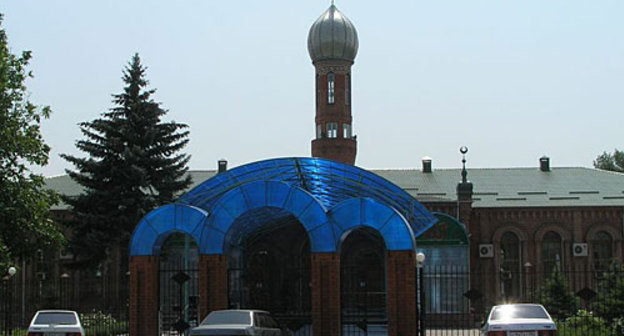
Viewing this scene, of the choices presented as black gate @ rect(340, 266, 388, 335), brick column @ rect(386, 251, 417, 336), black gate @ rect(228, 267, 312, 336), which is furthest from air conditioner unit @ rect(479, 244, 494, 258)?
brick column @ rect(386, 251, 417, 336)

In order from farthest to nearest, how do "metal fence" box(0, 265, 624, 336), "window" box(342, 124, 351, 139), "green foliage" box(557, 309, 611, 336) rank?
"window" box(342, 124, 351, 139) → "metal fence" box(0, 265, 624, 336) → "green foliage" box(557, 309, 611, 336)

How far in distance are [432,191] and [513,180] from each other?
5395 millimetres

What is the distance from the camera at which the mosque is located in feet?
84.9

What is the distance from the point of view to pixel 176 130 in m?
41.1

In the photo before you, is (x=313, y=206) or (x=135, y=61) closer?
(x=313, y=206)

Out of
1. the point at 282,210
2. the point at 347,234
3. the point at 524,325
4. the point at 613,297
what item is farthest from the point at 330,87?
the point at 524,325

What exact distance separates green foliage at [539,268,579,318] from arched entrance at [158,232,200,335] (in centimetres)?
1429

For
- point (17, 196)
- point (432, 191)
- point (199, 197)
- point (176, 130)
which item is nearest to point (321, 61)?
point (432, 191)

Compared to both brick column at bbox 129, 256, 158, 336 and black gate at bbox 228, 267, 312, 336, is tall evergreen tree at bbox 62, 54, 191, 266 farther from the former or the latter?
brick column at bbox 129, 256, 158, 336

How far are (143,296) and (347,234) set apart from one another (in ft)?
21.2

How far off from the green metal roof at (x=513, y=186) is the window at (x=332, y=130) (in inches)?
144

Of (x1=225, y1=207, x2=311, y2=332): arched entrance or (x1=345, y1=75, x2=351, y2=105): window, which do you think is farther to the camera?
(x1=345, y1=75, x2=351, y2=105): window

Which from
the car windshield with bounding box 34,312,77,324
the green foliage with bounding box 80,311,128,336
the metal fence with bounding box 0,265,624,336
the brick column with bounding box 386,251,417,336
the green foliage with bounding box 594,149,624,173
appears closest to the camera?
the car windshield with bounding box 34,312,77,324

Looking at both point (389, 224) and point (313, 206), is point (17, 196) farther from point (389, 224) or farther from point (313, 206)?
point (389, 224)
